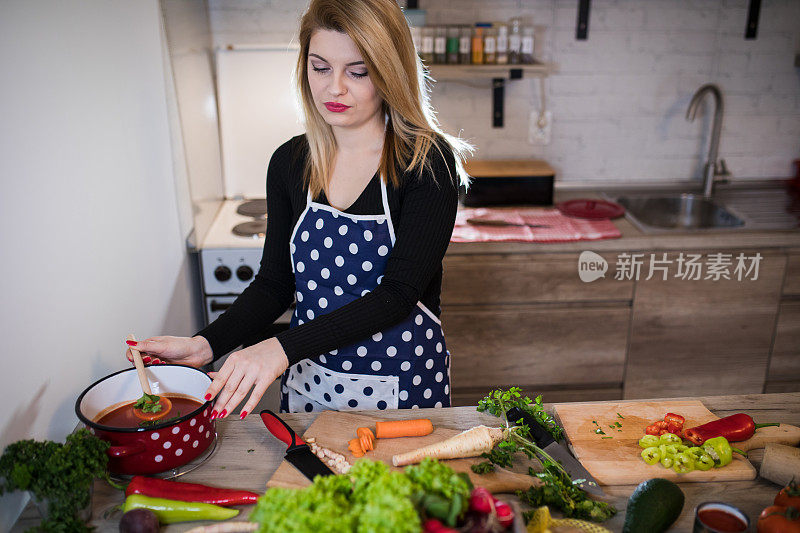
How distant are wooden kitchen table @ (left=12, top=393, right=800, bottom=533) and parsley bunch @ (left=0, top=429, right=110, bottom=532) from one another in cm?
7

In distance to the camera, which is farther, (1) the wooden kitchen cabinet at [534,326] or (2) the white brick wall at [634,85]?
(2) the white brick wall at [634,85]

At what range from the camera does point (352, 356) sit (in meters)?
1.51

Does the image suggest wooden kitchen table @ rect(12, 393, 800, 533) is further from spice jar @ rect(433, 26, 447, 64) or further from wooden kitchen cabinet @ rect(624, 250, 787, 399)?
spice jar @ rect(433, 26, 447, 64)

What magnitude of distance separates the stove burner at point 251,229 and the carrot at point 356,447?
53.4 inches

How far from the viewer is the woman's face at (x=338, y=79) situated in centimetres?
135

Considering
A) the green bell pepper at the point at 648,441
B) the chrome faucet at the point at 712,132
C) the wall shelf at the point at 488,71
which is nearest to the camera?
the green bell pepper at the point at 648,441

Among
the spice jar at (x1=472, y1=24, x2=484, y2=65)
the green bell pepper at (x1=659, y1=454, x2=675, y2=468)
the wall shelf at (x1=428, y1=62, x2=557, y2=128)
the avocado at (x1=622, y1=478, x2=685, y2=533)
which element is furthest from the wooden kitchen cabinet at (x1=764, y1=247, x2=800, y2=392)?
the avocado at (x1=622, y1=478, x2=685, y2=533)

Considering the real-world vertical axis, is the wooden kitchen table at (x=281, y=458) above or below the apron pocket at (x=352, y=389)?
above

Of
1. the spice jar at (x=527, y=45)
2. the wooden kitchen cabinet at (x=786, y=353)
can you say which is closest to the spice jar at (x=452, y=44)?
the spice jar at (x=527, y=45)

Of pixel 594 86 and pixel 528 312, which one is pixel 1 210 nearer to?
pixel 528 312

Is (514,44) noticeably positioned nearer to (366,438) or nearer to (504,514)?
(366,438)

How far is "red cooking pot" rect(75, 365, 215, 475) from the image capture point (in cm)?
109

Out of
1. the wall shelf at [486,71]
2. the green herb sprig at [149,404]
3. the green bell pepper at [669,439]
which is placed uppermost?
the wall shelf at [486,71]

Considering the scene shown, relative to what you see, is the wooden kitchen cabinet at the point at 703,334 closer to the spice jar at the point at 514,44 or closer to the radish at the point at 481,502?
the spice jar at the point at 514,44
